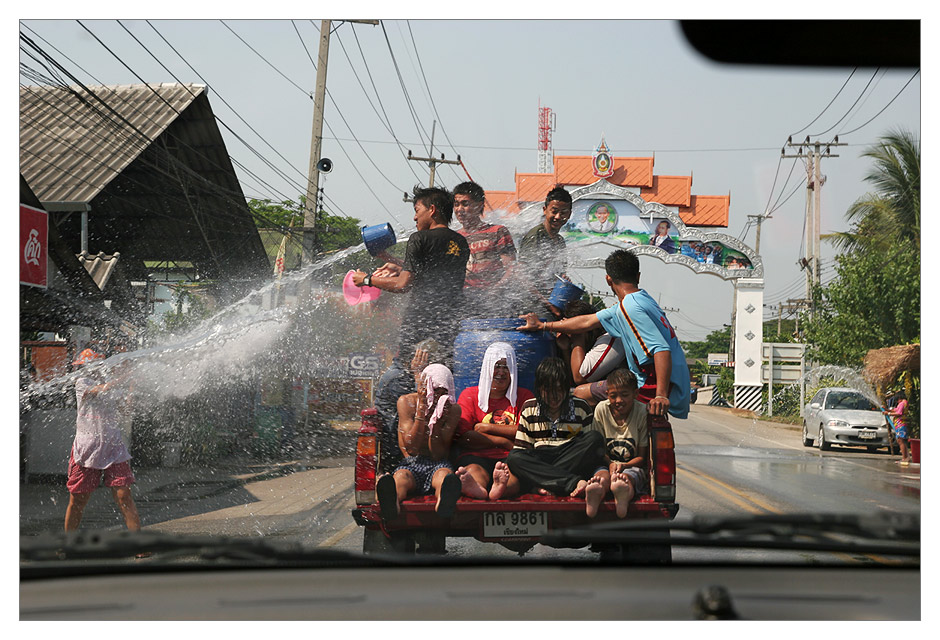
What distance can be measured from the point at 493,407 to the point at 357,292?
1.24 metres

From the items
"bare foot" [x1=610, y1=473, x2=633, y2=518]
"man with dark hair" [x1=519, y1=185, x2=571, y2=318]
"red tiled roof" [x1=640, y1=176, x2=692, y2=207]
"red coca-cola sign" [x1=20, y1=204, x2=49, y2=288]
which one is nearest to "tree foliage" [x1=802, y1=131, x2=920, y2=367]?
"red tiled roof" [x1=640, y1=176, x2=692, y2=207]

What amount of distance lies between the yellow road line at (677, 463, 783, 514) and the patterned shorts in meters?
3.93

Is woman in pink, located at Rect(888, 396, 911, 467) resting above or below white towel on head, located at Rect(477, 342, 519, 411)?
below

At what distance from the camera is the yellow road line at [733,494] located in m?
8.48

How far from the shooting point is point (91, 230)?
1026 centimetres

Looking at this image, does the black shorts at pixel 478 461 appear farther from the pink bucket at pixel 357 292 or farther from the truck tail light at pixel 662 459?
the pink bucket at pixel 357 292

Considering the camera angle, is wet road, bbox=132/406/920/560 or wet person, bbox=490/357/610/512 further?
wet road, bbox=132/406/920/560

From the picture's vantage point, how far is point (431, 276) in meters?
4.64

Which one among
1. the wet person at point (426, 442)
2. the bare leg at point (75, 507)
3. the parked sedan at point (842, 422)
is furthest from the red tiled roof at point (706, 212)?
the parked sedan at point (842, 422)

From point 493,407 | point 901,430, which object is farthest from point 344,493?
point 901,430

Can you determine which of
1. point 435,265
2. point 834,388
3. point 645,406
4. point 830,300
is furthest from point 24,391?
point 834,388

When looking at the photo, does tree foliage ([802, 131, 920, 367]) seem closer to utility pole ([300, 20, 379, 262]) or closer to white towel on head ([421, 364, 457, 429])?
white towel on head ([421, 364, 457, 429])

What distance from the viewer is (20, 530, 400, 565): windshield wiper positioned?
7.53 ft

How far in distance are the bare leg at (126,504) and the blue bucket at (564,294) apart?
314cm
